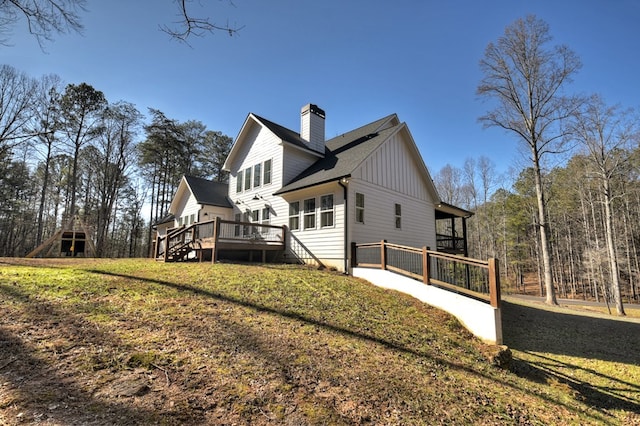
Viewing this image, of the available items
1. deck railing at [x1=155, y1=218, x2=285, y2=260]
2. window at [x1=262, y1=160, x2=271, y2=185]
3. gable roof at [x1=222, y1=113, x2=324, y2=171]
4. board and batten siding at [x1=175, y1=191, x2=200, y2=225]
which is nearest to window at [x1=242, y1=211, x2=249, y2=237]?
deck railing at [x1=155, y1=218, x2=285, y2=260]

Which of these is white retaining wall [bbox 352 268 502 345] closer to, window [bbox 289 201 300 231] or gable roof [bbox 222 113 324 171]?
window [bbox 289 201 300 231]

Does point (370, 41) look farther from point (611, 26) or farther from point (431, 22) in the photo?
point (611, 26)

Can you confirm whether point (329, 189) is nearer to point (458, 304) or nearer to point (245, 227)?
point (245, 227)

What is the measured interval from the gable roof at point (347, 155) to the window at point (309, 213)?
33.6 inches

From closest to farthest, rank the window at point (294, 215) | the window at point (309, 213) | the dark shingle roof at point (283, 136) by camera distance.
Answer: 1. the window at point (309, 213)
2. the window at point (294, 215)
3. the dark shingle roof at point (283, 136)

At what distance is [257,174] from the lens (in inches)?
634

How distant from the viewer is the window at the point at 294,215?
44.0ft

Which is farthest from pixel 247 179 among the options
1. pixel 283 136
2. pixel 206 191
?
pixel 206 191

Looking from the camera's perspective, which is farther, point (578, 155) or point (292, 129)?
point (578, 155)

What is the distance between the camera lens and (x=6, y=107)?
1784 centimetres

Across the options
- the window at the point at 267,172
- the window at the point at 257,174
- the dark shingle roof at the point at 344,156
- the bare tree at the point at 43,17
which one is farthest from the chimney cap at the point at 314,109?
the bare tree at the point at 43,17

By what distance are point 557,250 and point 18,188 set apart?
181 ft

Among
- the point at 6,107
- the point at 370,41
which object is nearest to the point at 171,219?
the point at 6,107

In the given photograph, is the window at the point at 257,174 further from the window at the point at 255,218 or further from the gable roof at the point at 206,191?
the gable roof at the point at 206,191
